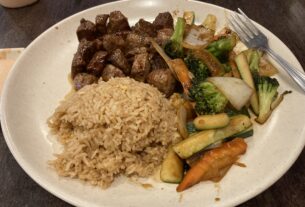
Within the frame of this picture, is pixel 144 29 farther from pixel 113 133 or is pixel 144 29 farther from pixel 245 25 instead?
pixel 113 133

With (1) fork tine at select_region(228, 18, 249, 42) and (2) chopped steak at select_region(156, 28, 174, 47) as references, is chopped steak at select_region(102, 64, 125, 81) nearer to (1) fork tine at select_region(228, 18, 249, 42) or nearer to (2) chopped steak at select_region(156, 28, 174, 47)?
(2) chopped steak at select_region(156, 28, 174, 47)

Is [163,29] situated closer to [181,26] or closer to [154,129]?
[181,26]

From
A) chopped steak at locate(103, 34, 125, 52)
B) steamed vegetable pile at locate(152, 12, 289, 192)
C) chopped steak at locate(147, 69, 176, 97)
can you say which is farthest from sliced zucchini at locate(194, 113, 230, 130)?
chopped steak at locate(103, 34, 125, 52)

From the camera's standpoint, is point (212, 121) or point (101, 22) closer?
point (212, 121)

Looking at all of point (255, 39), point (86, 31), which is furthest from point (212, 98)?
point (86, 31)

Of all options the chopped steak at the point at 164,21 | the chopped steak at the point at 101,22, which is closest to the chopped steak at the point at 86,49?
the chopped steak at the point at 101,22

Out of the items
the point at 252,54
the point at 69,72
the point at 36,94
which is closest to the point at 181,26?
the point at 252,54
